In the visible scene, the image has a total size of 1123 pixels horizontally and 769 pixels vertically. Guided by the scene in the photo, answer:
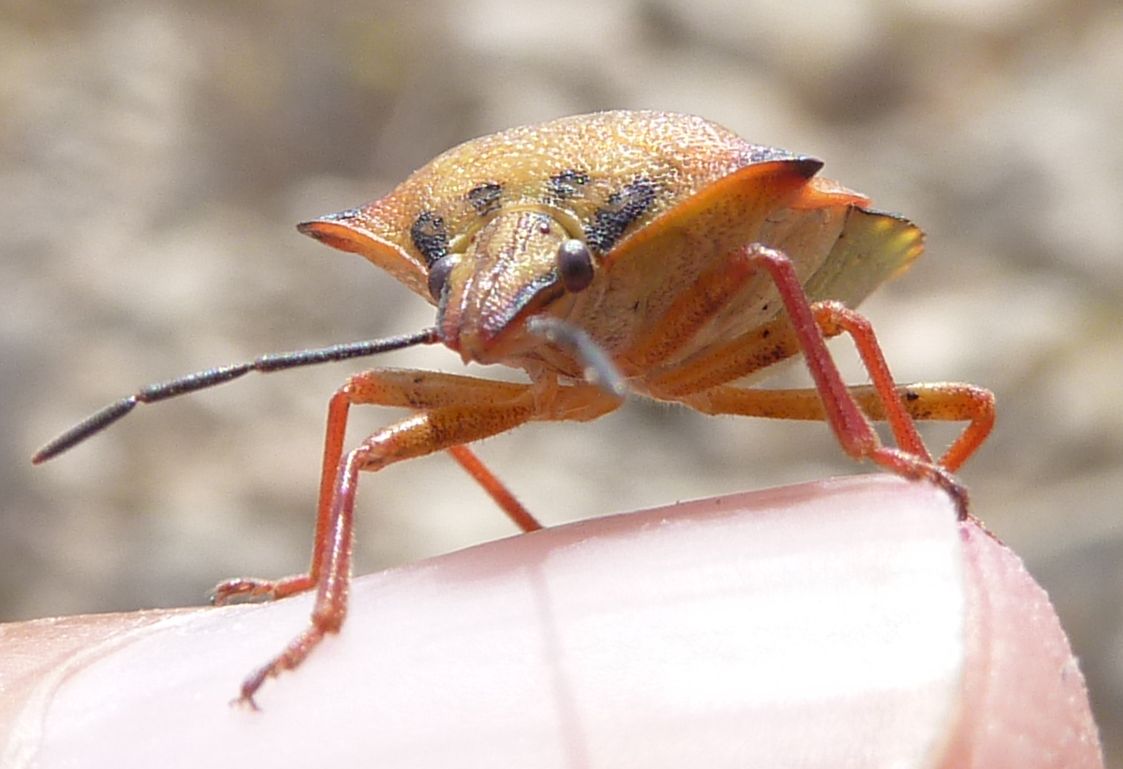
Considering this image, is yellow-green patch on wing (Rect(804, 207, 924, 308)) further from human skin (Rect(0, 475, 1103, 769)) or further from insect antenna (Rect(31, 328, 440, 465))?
insect antenna (Rect(31, 328, 440, 465))

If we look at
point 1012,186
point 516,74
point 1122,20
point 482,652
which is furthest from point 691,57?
point 482,652

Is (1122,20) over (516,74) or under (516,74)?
over

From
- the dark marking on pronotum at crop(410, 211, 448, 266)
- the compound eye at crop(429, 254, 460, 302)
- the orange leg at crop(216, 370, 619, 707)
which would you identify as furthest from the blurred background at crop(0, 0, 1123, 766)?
the compound eye at crop(429, 254, 460, 302)

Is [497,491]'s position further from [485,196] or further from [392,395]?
[485,196]

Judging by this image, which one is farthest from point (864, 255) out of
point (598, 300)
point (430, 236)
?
point (430, 236)

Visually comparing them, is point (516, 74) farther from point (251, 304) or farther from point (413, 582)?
point (413, 582)
